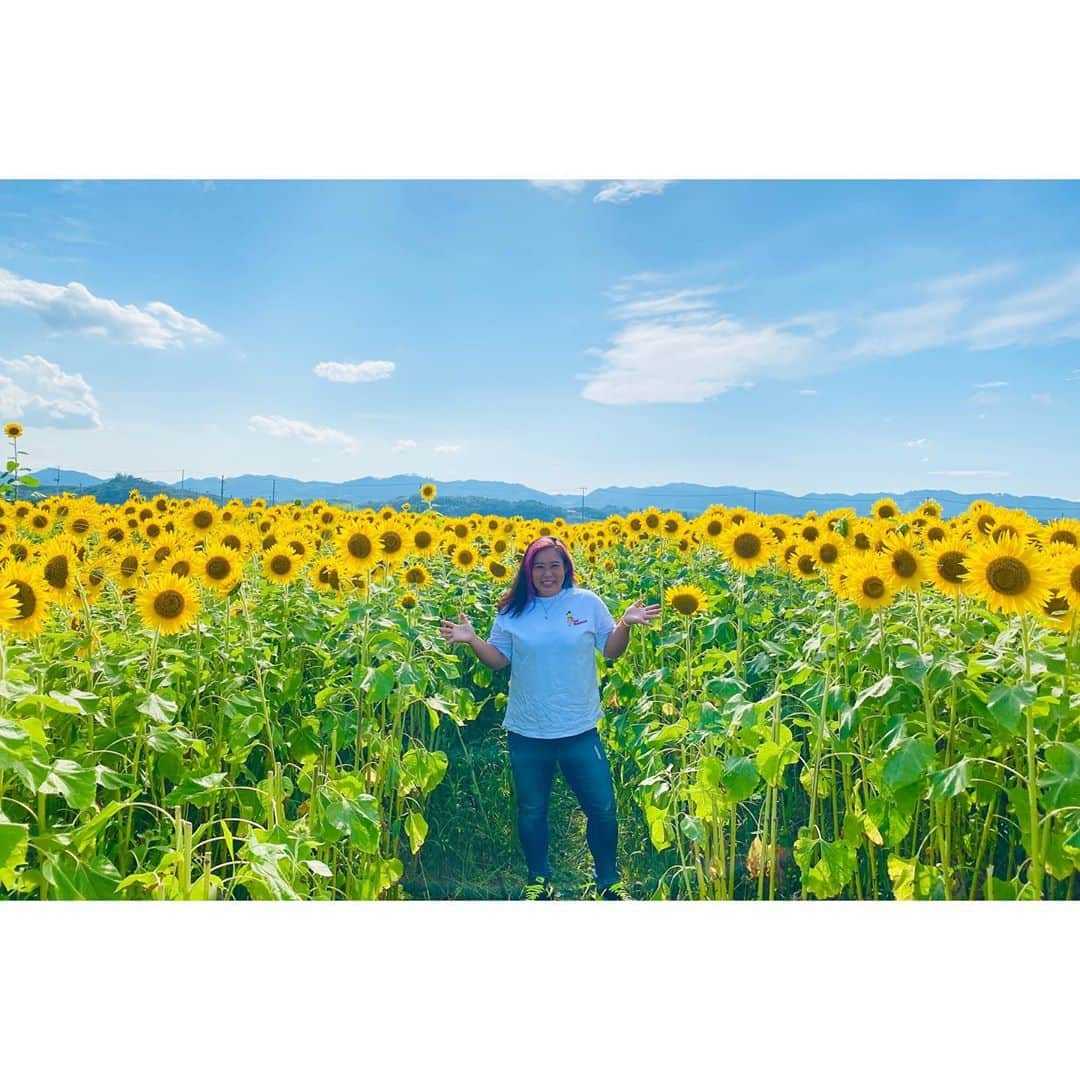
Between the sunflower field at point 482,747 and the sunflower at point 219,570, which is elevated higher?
the sunflower at point 219,570

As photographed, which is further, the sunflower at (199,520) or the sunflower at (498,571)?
the sunflower at (498,571)

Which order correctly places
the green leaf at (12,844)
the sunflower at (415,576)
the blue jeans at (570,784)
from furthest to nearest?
the sunflower at (415,576) → the blue jeans at (570,784) → the green leaf at (12,844)

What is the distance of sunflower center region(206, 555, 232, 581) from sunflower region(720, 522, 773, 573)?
248 centimetres

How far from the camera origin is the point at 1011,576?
2.70 m

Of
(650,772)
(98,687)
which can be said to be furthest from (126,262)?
(650,772)

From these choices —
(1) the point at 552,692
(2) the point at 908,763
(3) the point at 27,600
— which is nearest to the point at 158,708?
(3) the point at 27,600

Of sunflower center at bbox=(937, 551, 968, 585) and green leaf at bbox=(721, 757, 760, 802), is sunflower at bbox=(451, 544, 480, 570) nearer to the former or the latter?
green leaf at bbox=(721, 757, 760, 802)

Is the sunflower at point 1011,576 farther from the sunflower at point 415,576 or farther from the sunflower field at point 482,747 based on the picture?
the sunflower at point 415,576

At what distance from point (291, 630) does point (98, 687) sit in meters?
1.10

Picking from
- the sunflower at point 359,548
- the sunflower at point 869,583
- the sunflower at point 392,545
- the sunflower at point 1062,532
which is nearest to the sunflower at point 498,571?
the sunflower at point 392,545

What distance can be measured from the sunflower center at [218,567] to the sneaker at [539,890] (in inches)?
78.1

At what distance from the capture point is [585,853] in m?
4.31

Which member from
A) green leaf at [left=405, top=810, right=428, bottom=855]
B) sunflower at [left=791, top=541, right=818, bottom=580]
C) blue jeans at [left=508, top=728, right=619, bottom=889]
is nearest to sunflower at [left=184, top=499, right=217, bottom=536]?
green leaf at [left=405, top=810, right=428, bottom=855]

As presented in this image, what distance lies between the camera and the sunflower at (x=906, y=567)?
116 inches
